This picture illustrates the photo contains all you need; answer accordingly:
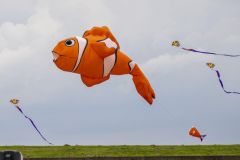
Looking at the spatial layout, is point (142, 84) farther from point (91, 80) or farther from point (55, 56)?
point (55, 56)

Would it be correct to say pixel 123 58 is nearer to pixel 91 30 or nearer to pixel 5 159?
pixel 91 30

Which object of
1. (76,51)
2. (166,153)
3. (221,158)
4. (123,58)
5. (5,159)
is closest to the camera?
(5,159)

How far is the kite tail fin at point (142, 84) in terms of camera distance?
45.2 feet

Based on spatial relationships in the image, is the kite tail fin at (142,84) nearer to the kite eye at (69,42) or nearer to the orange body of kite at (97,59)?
the orange body of kite at (97,59)

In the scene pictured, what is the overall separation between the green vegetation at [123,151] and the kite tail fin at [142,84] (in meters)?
3.33

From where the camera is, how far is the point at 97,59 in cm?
1294

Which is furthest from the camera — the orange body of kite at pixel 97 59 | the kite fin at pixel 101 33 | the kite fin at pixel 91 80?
the kite fin at pixel 101 33

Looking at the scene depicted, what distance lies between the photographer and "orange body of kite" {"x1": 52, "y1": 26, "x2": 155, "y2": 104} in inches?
492

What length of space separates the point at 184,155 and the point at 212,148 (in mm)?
2370

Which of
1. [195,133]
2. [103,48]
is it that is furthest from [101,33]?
[195,133]

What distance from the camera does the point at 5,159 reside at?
16.6 feet

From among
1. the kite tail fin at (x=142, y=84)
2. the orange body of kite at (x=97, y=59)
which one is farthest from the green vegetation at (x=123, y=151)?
the orange body of kite at (x=97, y=59)

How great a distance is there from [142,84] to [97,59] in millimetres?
1642

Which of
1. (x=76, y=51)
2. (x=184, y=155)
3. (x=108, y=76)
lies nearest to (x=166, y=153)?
(x=184, y=155)
